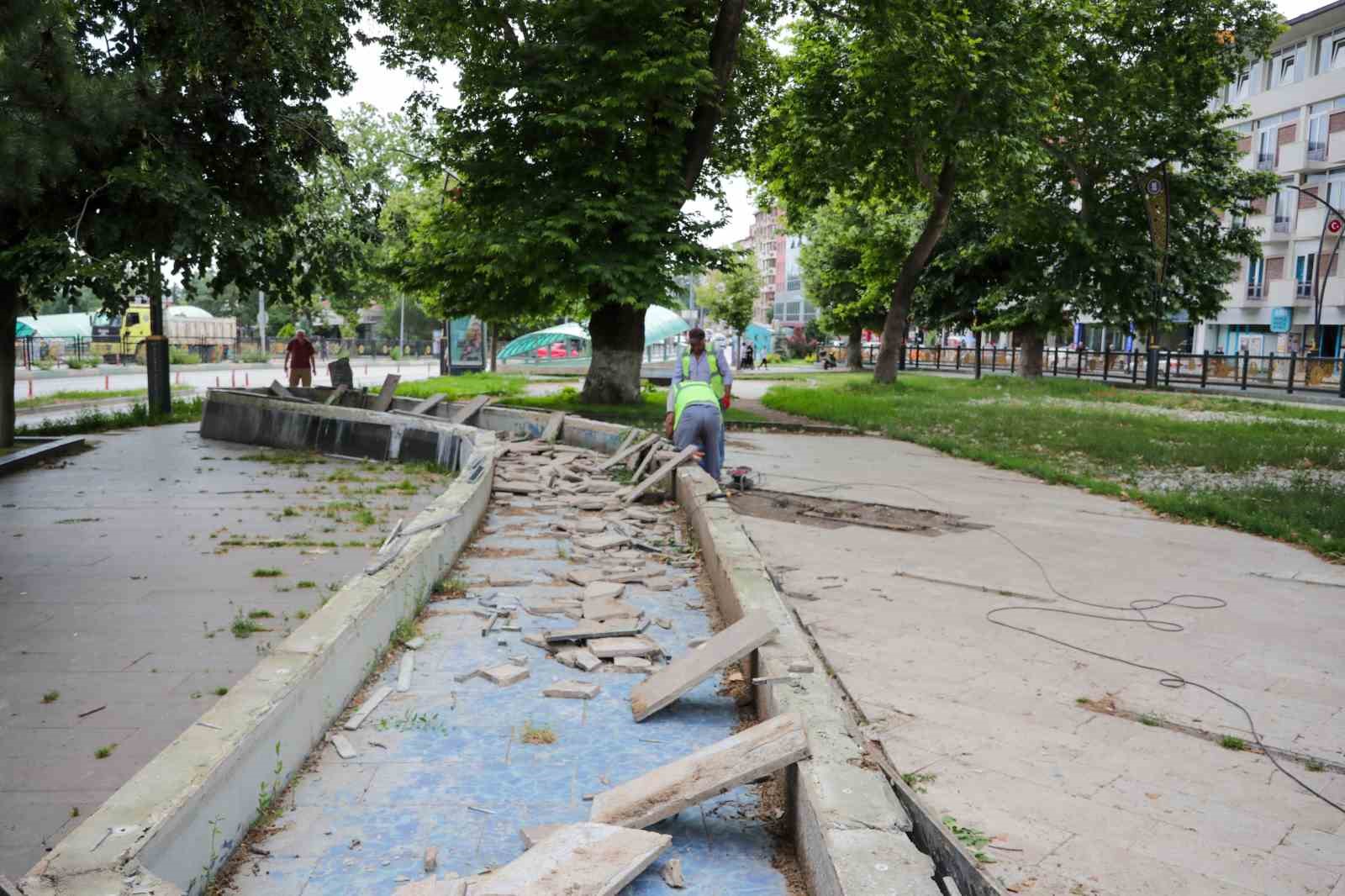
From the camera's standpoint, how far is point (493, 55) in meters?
19.4

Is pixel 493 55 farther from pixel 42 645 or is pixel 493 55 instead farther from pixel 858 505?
pixel 42 645

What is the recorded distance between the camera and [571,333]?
53562mm

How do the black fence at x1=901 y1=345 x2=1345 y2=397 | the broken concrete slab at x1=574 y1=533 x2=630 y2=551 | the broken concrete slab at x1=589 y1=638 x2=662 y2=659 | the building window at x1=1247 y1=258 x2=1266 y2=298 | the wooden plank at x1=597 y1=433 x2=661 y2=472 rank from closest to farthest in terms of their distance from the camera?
the broken concrete slab at x1=589 y1=638 x2=662 y2=659
the broken concrete slab at x1=574 y1=533 x2=630 y2=551
the wooden plank at x1=597 y1=433 x2=661 y2=472
the black fence at x1=901 y1=345 x2=1345 y2=397
the building window at x1=1247 y1=258 x2=1266 y2=298

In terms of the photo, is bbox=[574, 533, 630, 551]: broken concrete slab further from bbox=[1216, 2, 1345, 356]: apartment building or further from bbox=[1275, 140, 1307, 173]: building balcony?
bbox=[1275, 140, 1307, 173]: building balcony

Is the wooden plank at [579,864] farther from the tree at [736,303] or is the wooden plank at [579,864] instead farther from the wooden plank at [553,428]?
the tree at [736,303]

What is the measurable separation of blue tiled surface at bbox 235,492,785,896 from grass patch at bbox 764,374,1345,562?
755cm

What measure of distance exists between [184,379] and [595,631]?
1487 inches

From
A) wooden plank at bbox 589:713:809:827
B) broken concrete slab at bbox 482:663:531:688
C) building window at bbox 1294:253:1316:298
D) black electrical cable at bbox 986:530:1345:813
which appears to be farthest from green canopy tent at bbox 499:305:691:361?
wooden plank at bbox 589:713:809:827

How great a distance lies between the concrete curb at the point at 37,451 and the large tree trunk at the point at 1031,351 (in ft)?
96.3

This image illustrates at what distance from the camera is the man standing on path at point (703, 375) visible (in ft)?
36.3

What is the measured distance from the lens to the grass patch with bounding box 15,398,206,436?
17359 mm

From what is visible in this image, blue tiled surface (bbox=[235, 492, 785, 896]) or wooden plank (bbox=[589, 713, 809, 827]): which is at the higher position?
wooden plank (bbox=[589, 713, 809, 827])

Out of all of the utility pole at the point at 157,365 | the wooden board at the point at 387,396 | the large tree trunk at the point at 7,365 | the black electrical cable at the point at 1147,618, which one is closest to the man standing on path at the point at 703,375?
the black electrical cable at the point at 1147,618

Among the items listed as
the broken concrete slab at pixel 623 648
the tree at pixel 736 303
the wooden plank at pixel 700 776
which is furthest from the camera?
the tree at pixel 736 303
